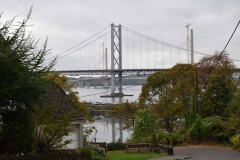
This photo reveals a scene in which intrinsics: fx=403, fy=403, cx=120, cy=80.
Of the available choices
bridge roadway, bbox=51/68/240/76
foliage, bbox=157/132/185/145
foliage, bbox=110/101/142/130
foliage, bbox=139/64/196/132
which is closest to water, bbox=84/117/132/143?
foliage, bbox=110/101/142/130

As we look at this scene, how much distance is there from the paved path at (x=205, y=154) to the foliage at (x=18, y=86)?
10993 millimetres

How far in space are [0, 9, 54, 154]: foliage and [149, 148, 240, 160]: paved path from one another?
433 inches

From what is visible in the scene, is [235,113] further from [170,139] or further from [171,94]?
[171,94]

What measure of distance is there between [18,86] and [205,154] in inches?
643

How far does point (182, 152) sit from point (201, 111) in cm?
900

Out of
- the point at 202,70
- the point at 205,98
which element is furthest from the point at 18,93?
the point at 202,70

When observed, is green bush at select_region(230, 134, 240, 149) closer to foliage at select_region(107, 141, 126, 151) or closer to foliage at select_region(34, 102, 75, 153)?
foliage at select_region(107, 141, 126, 151)

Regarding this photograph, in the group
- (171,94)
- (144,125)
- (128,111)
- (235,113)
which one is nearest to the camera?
(235,113)

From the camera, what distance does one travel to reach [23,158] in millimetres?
12938

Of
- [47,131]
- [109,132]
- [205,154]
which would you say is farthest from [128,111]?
[47,131]

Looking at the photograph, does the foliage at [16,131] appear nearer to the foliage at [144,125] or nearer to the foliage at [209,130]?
the foliage at [209,130]

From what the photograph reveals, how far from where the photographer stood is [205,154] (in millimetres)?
24672

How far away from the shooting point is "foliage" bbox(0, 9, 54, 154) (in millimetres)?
11578

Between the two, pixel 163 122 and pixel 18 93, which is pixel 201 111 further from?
pixel 18 93
